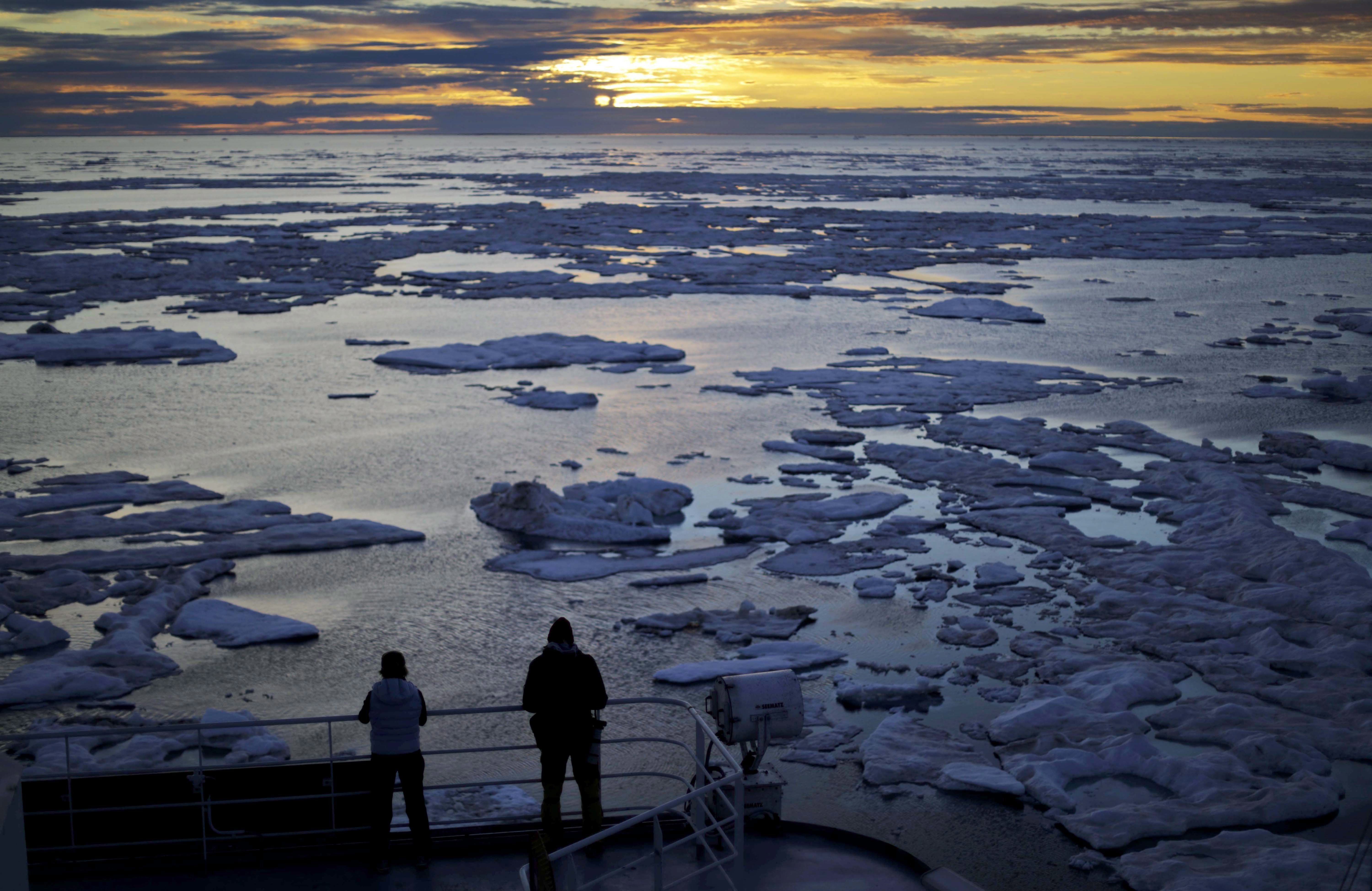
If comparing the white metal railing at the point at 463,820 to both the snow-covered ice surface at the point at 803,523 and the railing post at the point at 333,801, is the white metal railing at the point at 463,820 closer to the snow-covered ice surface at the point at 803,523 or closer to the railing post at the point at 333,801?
the railing post at the point at 333,801

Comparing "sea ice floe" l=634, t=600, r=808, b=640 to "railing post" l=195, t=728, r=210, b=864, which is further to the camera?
"sea ice floe" l=634, t=600, r=808, b=640

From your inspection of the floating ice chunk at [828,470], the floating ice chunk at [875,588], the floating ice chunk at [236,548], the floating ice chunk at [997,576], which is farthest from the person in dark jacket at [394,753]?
the floating ice chunk at [828,470]

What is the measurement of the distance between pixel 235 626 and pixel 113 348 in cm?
1400

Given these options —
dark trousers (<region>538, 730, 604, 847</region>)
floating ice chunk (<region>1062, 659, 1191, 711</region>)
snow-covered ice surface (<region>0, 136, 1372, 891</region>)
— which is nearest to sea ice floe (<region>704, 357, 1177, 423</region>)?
snow-covered ice surface (<region>0, 136, 1372, 891</region>)

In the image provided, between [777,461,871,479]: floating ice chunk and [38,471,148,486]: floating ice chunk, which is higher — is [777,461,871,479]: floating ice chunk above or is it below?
below

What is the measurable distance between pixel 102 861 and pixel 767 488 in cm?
926

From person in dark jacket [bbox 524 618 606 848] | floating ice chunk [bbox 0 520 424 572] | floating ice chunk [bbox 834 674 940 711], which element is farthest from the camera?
floating ice chunk [bbox 0 520 424 572]

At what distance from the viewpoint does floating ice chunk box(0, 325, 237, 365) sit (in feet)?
69.9

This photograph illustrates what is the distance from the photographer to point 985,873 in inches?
263

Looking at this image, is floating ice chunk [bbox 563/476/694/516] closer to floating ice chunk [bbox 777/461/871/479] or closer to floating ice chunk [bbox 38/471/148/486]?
floating ice chunk [bbox 777/461/871/479]

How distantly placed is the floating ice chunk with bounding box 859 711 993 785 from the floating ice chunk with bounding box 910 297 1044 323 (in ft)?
64.4

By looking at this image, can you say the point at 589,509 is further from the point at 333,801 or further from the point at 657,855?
the point at 657,855

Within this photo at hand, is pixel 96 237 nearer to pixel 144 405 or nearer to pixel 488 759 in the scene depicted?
pixel 144 405

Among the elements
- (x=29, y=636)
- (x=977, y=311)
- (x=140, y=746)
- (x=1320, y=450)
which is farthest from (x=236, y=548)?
(x=977, y=311)
